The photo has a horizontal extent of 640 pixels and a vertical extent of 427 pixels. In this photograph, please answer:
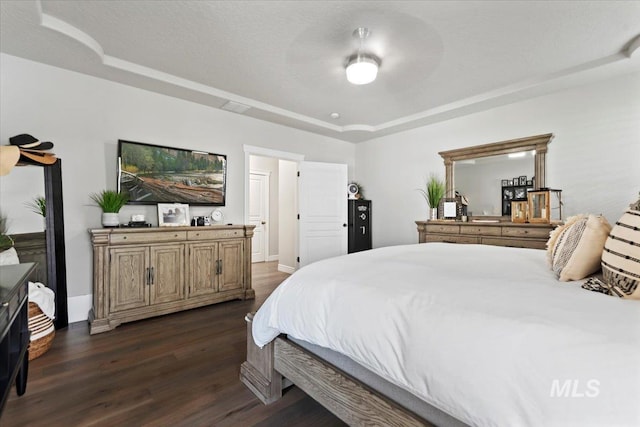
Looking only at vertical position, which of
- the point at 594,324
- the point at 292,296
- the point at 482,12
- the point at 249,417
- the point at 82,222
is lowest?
the point at 249,417

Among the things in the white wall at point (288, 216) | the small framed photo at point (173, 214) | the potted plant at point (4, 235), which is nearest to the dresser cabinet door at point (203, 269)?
the small framed photo at point (173, 214)

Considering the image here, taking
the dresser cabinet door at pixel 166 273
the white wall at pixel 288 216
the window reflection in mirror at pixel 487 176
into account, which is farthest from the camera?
the white wall at pixel 288 216

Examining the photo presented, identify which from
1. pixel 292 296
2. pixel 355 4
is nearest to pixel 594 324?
pixel 292 296

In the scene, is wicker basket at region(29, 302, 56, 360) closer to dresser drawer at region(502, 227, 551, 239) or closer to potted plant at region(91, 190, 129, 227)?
potted plant at region(91, 190, 129, 227)

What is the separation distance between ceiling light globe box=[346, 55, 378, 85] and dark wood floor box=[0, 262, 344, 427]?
249 centimetres

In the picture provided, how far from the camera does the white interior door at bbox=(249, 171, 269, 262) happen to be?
6773 millimetres

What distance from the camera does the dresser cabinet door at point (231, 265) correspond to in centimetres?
358

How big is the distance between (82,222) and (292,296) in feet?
9.08

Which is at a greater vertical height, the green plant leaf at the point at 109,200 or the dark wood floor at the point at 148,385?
the green plant leaf at the point at 109,200

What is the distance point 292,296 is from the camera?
151cm

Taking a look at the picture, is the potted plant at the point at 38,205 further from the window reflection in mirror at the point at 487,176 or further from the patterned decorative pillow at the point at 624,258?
the window reflection in mirror at the point at 487,176

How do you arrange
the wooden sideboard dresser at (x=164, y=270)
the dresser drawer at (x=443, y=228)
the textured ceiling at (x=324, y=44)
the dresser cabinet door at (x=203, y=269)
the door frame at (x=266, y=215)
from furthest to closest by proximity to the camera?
the door frame at (x=266, y=215) → the dresser drawer at (x=443, y=228) → the dresser cabinet door at (x=203, y=269) → the wooden sideboard dresser at (x=164, y=270) → the textured ceiling at (x=324, y=44)

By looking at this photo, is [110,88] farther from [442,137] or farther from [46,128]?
[442,137]

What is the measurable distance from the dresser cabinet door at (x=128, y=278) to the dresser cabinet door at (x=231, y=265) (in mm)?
813
